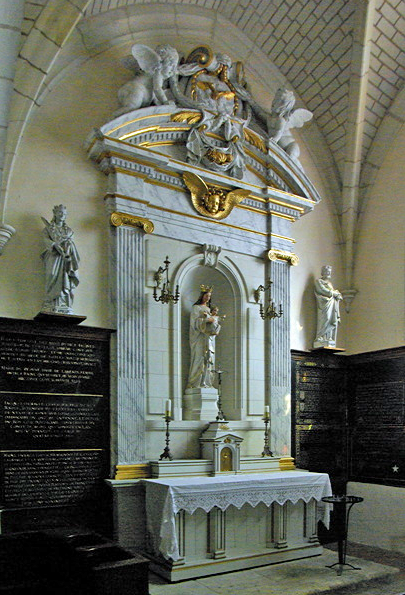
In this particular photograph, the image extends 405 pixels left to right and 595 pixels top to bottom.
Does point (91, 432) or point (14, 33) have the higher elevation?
point (14, 33)

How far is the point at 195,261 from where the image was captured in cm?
801

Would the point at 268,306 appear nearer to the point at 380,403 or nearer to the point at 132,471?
the point at 380,403

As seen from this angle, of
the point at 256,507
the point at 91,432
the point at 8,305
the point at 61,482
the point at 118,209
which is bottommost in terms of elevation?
the point at 256,507

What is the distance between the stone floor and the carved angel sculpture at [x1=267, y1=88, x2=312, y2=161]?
569cm

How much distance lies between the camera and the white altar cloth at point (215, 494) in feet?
20.5

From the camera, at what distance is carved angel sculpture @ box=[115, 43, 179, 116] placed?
7.52 m

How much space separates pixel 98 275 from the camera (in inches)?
285

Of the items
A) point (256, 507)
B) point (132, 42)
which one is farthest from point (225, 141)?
point (256, 507)

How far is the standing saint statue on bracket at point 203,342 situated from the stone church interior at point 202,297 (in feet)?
0.10

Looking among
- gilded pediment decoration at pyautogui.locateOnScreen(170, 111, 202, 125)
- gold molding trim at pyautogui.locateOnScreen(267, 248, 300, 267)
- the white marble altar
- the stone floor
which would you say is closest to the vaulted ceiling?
gilded pediment decoration at pyautogui.locateOnScreen(170, 111, 202, 125)

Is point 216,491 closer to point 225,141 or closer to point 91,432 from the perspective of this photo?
point 91,432

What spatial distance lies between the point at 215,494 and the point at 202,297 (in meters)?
2.61

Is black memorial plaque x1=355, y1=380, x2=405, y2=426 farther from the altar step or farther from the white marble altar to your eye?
the altar step

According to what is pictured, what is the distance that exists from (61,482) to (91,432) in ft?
Answer: 2.09
